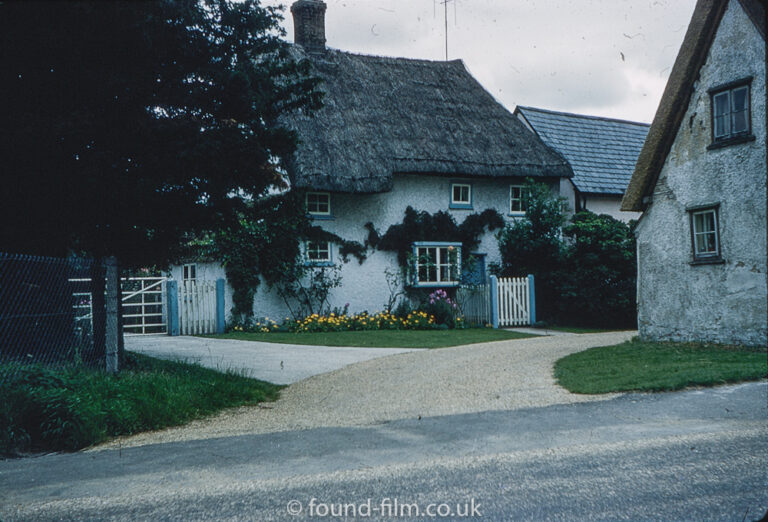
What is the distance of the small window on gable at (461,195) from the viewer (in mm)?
23836

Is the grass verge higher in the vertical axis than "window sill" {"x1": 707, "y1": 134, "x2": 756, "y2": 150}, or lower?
lower

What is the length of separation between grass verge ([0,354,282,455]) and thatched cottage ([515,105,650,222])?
1985 centimetres

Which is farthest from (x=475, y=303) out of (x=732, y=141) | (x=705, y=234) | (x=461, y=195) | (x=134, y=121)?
(x=134, y=121)

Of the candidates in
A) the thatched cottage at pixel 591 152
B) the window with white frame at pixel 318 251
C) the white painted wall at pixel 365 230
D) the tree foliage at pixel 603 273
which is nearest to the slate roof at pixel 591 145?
the thatched cottage at pixel 591 152

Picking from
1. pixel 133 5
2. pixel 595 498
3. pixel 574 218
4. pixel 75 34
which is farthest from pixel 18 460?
pixel 574 218

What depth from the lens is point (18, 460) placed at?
639 cm

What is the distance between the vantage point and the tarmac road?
4359mm

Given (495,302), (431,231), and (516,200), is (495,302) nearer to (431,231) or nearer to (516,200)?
(431,231)

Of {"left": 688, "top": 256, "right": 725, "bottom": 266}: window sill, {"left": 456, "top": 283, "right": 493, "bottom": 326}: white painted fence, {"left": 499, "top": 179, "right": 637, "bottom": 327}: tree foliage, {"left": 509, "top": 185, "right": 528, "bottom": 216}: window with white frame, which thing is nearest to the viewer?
{"left": 688, "top": 256, "right": 725, "bottom": 266}: window sill

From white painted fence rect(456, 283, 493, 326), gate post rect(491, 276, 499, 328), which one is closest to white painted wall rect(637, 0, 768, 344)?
gate post rect(491, 276, 499, 328)

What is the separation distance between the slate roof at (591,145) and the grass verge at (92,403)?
20222mm

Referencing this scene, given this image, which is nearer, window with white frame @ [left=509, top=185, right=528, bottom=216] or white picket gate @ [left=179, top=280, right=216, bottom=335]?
white picket gate @ [left=179, top=280, right=216, bottom=335]

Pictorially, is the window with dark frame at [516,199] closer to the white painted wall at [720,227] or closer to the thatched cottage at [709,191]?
the thatched cottage at [709,191]

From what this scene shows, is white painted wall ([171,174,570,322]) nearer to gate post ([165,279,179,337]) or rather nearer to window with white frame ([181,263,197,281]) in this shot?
window with white frame ([181,263,197,281])
